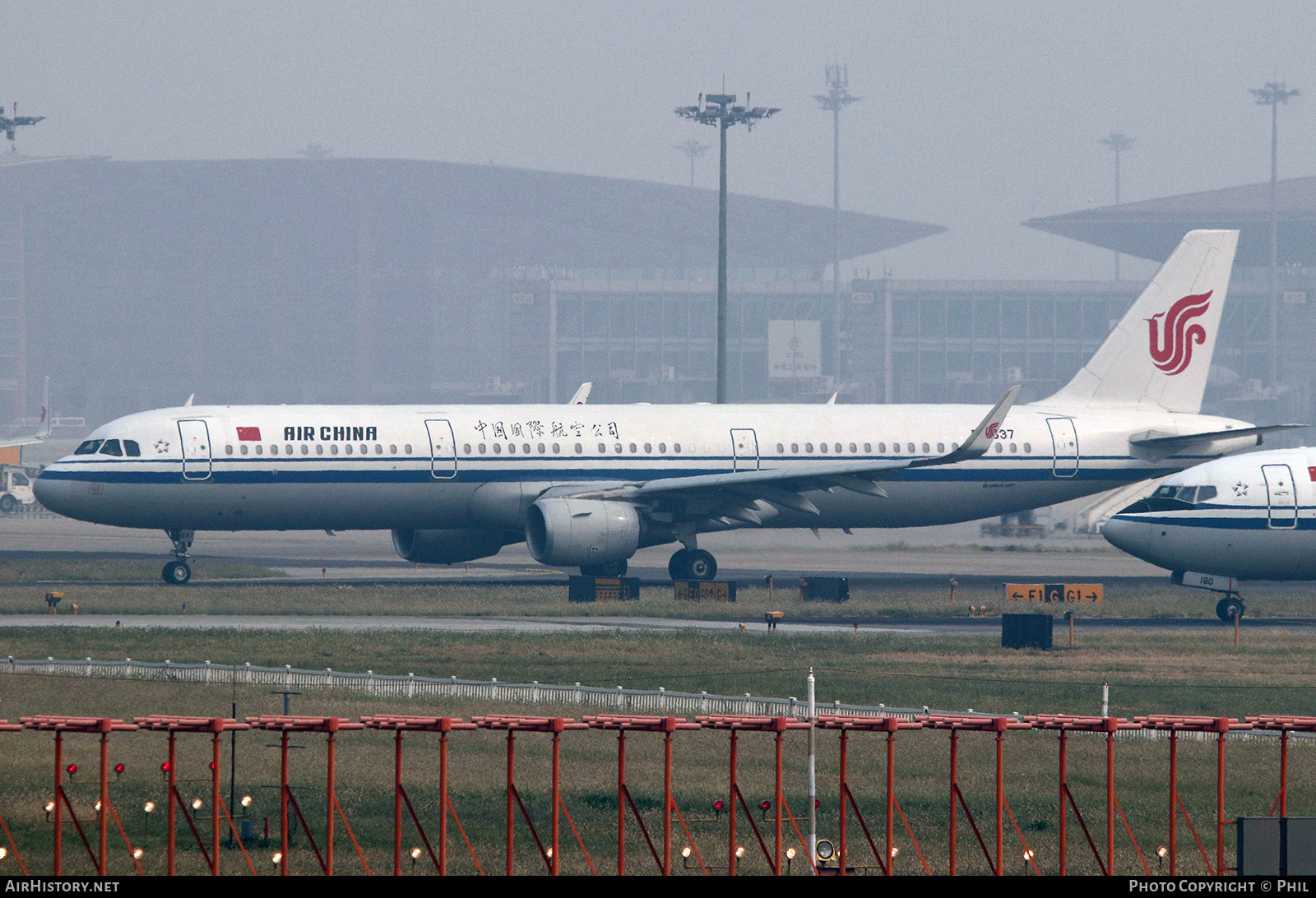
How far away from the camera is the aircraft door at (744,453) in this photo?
54500 millimetres

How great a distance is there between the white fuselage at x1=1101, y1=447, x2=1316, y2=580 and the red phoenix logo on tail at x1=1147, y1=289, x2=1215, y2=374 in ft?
39.3

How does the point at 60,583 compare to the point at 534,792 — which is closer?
the point at 534,792

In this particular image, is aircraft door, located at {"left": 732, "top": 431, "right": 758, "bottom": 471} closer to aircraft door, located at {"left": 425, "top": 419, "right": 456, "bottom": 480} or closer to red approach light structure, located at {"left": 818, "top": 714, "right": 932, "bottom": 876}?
aircraft door, located at {"left": 425, "top": 419, "right": 456, "bottom": 480}

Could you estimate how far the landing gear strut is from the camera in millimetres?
53094

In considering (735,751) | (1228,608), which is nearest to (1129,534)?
(1228,608)

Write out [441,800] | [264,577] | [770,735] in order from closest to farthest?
[441,800] < [770,735] < [264,577]

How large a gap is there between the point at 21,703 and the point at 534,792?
11.4 m

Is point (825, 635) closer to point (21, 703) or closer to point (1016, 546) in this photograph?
point (21, 703)

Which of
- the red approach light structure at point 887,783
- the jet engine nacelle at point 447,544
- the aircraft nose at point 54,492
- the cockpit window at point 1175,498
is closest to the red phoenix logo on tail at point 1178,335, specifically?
the cockpit window at point 1175,498

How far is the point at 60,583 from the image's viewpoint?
53938 mm

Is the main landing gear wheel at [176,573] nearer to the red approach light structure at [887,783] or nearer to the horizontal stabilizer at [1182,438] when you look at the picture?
the horizontal stabilizer at [1182,438]

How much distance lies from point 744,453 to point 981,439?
25.2 ft

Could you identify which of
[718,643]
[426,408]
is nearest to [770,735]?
[718,643]

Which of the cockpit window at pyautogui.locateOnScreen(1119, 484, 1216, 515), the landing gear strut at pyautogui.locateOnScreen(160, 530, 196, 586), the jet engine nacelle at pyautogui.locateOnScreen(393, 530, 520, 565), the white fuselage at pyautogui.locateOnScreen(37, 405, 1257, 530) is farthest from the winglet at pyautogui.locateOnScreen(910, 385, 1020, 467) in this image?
the landing gear strut at pyautogui.locateOnScreen(160, 530, 196, 586)
